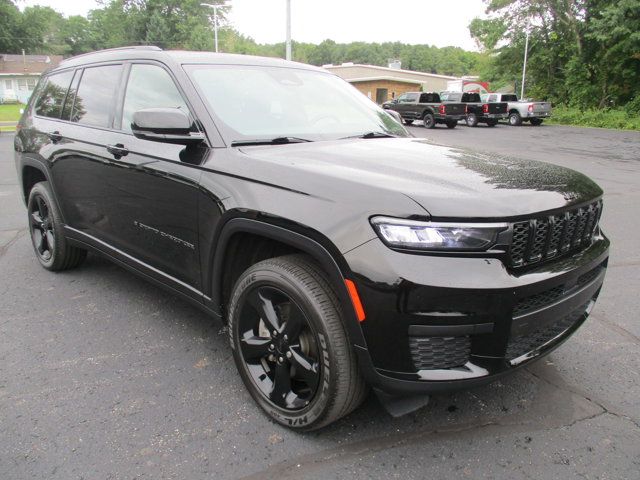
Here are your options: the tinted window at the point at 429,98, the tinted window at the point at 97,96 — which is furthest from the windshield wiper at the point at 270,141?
the tinted window at the point at 429,98

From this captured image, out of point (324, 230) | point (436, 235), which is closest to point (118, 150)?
point (324, 230)

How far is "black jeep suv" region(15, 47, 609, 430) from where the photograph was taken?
200 centimetres

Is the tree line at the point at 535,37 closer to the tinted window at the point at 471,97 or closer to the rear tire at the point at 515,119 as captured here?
the rear tire at the point at 515,119

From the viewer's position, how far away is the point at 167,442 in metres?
2.43

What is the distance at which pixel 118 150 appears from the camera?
3.35 meters

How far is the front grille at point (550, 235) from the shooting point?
209cm

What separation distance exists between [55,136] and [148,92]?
4.34ft

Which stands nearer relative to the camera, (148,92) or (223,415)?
(223,415)

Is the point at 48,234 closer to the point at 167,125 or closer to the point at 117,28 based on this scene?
the point at 167,125

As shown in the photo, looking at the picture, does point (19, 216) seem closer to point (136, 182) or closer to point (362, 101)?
point (136, 182)

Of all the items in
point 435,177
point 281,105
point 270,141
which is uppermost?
point 281,105

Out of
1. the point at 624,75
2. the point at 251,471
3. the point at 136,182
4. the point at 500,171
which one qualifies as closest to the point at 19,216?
the point at 136,182

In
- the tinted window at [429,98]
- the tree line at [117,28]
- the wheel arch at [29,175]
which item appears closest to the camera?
the wheel arch at [29,175]

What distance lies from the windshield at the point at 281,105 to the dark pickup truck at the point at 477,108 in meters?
26.3
